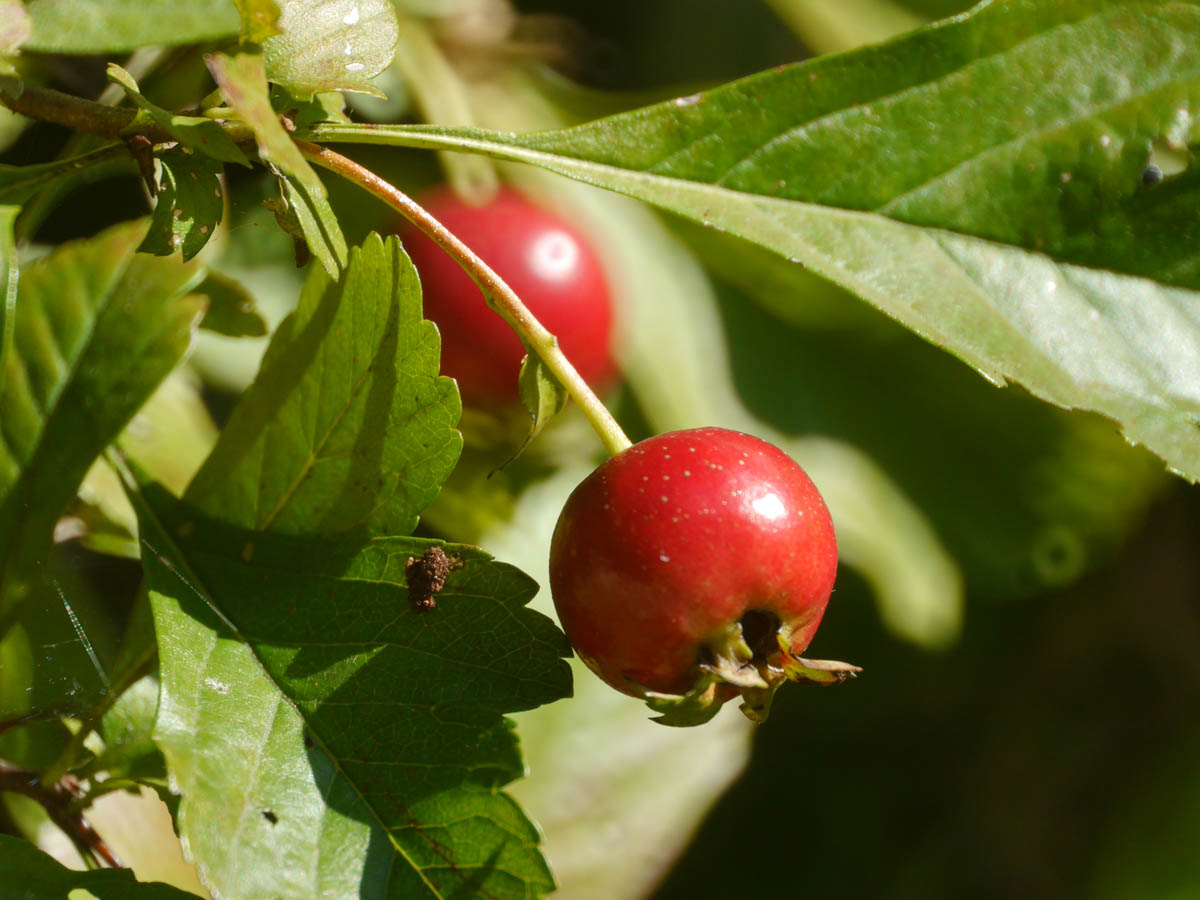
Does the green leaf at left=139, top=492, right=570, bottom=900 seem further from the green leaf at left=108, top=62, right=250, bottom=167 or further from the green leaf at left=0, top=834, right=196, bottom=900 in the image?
the green leaf at left=108, top=62, right=250, bottom=167

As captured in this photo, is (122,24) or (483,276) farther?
(122,24)

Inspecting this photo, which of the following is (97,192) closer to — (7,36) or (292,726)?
(7,36)

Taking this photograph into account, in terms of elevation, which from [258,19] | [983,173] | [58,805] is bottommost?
[58,805]

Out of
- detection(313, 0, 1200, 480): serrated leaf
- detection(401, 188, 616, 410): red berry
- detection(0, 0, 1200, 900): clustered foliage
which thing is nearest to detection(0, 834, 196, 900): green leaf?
detection(0, 0, 1200, 900): clustered foliage

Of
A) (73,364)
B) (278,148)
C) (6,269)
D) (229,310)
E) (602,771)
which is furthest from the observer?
(602,771)

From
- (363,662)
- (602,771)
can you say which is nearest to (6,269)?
(363,662)

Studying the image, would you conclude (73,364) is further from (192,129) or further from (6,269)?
(192,129)

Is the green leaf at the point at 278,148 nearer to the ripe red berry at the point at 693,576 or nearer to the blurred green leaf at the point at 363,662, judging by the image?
the blurred green leaf at the point at 363,662

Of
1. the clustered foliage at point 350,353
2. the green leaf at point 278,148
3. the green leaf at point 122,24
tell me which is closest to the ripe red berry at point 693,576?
the clustered foliage at point 350,353
